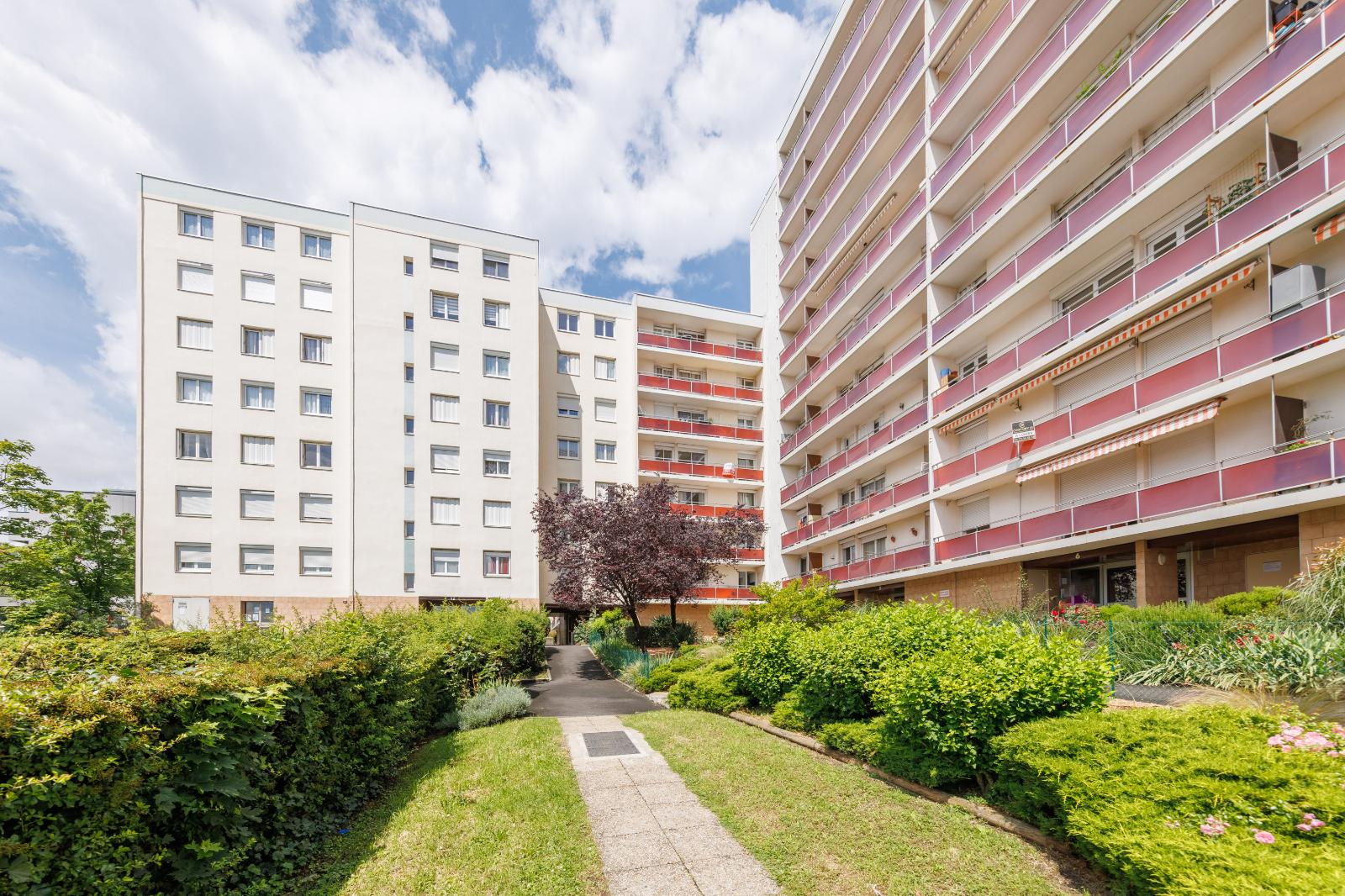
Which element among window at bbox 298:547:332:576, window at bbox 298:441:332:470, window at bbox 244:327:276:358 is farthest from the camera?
window at bbox 298:441:332:470

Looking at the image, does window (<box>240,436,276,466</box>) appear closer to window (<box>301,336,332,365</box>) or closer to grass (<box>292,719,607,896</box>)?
window (<box>301,336,332,365</box>)

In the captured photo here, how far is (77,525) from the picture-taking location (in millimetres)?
32062

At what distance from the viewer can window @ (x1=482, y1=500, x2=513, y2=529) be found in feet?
108

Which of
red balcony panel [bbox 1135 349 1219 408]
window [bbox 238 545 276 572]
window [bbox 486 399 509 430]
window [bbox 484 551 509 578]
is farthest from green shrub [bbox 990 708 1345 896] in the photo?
window [bbox 238 545 276 572]

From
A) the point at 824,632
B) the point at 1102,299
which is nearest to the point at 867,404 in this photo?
the point at 1102,299

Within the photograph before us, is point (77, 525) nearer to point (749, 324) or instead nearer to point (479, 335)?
point (479, 335)

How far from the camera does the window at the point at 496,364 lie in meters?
34.1

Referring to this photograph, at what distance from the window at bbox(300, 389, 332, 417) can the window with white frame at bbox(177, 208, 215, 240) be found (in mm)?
8906

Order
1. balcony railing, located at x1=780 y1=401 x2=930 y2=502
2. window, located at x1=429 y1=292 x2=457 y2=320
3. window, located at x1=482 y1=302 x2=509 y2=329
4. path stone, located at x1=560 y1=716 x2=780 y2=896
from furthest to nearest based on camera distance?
window, located at x1=482 y1=302 x2=509 y2=329
window, located at x1=429 y1=292 x2=457 y2=320
balcony railing, located at x1=780 y1=401 x2=930 y2=502
path stone, located at x1=560 y1=716 x2=780 y2=896

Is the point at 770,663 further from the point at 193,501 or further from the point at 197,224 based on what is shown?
the point at 197,224

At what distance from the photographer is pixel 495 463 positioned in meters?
33.7

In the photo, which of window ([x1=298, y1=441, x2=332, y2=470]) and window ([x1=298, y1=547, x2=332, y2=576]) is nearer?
window ([x1=298, y1=547, x2=332, y2=576])

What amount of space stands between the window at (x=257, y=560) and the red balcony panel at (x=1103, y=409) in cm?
Answer: 3332

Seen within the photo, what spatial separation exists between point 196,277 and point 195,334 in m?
2.83
